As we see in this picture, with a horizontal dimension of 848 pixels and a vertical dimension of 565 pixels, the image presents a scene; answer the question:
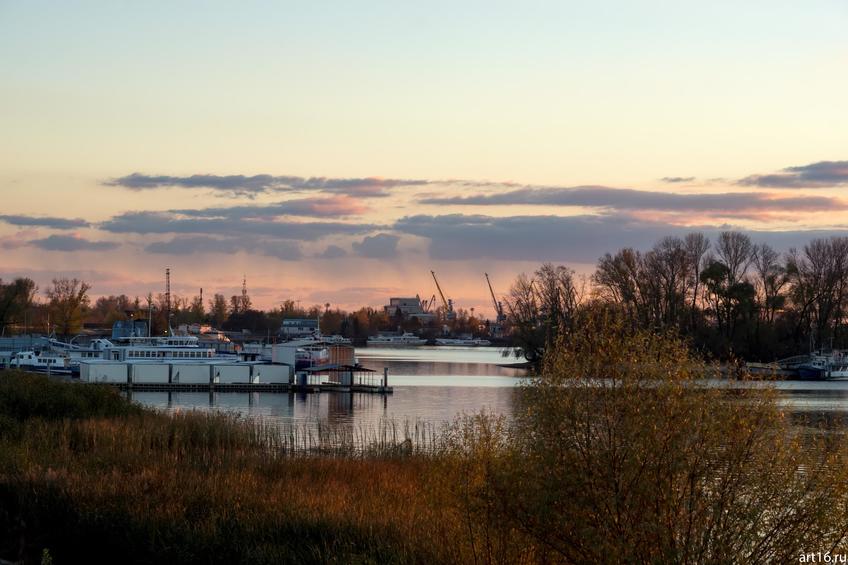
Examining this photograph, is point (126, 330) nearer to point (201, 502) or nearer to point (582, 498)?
point (201, 502)

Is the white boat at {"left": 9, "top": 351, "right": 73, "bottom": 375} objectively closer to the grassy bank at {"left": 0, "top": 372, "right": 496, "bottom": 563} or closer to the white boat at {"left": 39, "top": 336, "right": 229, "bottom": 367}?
the white boat at {"left": 39, "top": 336, "right": 229, "bottom": 367}

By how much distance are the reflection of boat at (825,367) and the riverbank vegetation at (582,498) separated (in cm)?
9830

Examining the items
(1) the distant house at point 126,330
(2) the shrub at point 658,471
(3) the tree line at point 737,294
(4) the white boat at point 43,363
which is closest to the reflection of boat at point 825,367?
(3) the tree line at point 737,294

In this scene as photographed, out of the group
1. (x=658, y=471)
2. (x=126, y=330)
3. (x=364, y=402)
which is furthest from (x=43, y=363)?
(x=658, y=471)

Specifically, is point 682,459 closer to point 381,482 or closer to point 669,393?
point 669,393

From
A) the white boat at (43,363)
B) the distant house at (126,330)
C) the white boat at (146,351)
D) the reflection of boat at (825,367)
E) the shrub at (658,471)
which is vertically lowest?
the reflection of boat at (825,367)

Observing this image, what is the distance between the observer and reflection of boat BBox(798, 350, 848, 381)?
367 feet

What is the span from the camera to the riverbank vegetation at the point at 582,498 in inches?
516

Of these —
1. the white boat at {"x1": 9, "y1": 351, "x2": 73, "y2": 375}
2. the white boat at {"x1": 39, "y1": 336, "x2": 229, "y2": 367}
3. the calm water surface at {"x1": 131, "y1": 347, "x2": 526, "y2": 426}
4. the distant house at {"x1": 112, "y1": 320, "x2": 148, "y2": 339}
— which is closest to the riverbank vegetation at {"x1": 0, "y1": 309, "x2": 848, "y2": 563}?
the calm water surface at {"x1": 131, "y1": 347, "x2": 526, "y2": 426}

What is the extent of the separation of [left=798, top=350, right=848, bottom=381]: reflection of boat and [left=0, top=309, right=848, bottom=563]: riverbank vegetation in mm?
98305

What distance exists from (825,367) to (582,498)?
10790 centimetres

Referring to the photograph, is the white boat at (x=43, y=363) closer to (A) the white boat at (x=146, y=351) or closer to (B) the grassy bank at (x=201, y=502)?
(A) the white boat at (x=146, y=351)

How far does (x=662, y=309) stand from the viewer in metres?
111

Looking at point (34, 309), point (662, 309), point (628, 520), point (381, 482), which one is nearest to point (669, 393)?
point (628, 520)
